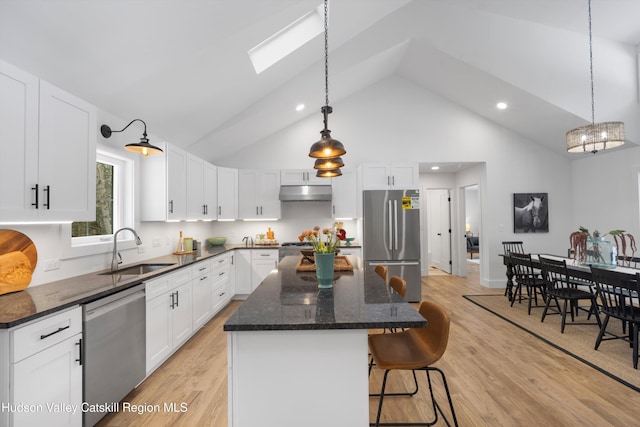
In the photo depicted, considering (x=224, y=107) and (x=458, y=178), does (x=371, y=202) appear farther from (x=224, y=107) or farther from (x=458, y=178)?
(x=458, y=178)

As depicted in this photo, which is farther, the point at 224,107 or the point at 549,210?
the point at 549,210

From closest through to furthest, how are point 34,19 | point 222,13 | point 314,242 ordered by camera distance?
point 34,19 < point 314,242 < point 222,13

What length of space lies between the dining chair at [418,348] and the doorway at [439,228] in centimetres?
578

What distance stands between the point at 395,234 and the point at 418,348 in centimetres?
316

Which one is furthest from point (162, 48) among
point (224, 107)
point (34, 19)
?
point (224, 107)

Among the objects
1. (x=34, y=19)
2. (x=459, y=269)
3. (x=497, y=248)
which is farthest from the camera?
(x=459, y=269)

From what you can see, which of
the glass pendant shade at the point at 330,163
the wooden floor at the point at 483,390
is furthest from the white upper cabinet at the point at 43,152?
the glass pendant shade at the point at 330,163

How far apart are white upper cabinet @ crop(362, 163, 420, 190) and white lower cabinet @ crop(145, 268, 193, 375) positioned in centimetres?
322

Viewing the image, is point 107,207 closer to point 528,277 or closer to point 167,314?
point 167,314

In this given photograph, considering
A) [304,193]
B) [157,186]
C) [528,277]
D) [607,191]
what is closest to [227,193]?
[304,193]

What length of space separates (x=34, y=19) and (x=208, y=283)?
2913 millimetres

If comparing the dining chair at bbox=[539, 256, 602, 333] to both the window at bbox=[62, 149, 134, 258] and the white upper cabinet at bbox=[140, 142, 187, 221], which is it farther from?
the window at bbox=[62, 149, 134, 258]

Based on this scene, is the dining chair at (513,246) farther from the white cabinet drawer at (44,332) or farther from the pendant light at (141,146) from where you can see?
the white cabinet drawer at (44,332)

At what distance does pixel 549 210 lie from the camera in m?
5.63
